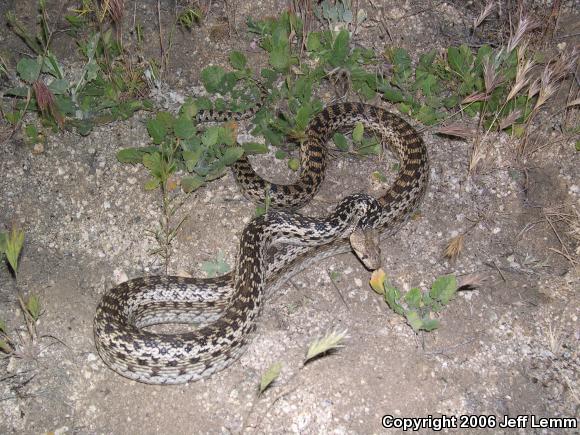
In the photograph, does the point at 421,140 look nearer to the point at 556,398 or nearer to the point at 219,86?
the point at 219,86

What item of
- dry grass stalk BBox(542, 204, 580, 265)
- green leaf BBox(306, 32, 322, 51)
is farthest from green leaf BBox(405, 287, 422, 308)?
green leaf BBox(306, 32, 322, 51)

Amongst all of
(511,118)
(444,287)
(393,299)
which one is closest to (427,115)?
(511,118)

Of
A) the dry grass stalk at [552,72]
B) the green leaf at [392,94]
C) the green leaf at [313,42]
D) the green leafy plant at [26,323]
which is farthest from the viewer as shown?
the green leaf at [313,42]

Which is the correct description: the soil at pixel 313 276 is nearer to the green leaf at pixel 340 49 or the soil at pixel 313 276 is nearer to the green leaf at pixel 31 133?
the green leaf at pixel 31 133

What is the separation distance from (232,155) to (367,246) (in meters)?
1.70

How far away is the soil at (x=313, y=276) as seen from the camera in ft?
15.1

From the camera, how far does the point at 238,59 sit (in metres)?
6.41

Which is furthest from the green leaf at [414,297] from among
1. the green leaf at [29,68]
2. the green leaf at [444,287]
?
the green leaf at [29,68]

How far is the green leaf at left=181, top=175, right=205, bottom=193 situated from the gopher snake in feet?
1.48

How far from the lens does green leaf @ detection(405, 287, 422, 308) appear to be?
5.02 m

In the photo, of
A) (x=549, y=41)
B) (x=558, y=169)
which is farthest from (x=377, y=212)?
(x=549, y=41)

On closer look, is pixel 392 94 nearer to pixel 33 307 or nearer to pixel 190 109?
pixel 190 109

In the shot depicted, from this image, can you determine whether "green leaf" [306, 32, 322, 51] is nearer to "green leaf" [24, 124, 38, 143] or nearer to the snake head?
the snake head

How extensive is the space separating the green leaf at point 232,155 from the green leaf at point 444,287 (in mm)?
2359
